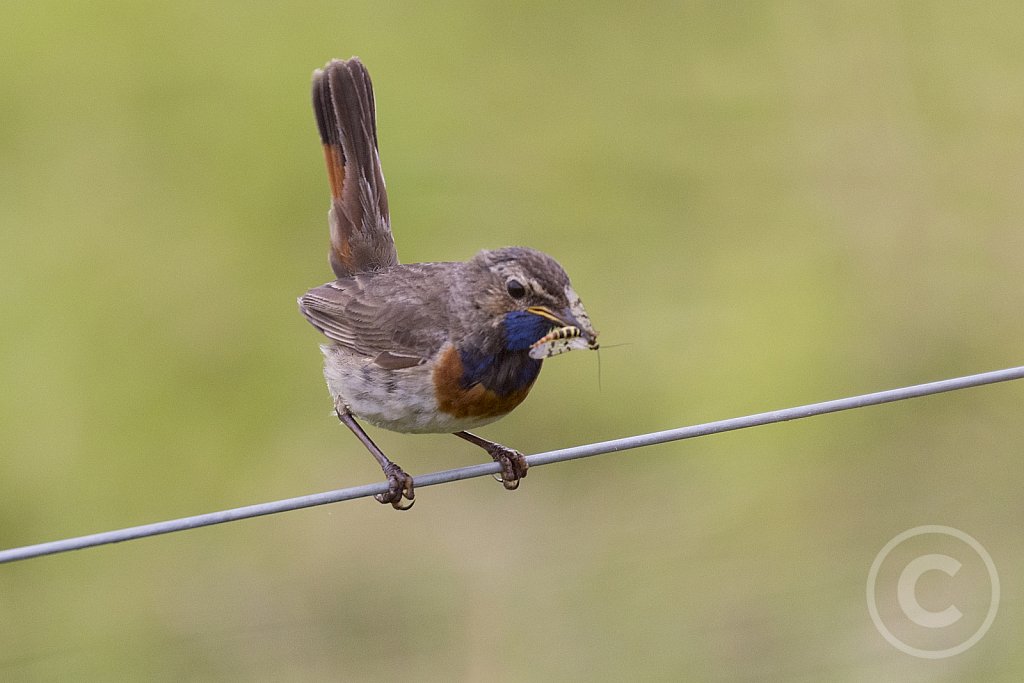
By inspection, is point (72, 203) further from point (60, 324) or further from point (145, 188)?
point (60, 324)

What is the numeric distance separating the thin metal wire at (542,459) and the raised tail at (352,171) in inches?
63.0

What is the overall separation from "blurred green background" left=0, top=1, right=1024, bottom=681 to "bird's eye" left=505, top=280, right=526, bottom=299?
270 cm

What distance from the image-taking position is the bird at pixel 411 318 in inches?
192

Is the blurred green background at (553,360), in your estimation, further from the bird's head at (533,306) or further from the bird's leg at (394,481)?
the bird's head at (533,306)

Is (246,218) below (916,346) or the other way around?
the other way around

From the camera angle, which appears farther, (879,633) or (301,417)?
(301,417)

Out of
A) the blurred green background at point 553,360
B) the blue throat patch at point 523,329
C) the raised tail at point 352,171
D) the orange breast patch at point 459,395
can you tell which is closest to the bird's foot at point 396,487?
the orange breast patch at point 459,395

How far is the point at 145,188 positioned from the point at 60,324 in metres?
1.33

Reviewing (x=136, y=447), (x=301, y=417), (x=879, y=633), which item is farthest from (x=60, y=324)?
(x=879, y=633)

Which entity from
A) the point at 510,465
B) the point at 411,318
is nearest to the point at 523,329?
the point at 411,318

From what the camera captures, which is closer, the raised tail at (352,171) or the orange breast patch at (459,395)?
the orange breast patch at (459,395)

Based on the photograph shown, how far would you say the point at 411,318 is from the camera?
17.2 feet

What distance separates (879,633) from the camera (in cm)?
729

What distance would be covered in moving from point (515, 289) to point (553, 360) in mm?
3979
